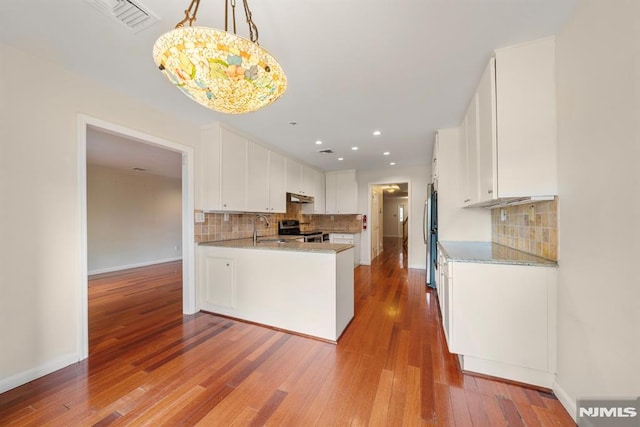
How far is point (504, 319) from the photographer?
1.65m

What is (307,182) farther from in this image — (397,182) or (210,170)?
(210,170)

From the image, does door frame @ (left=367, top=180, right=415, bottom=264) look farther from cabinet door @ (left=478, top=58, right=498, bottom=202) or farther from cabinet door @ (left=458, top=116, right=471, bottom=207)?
cabinet door @ (left=478, top=58, right=498, bottom=202)

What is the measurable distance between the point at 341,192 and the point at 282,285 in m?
3.62

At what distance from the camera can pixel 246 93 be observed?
3.73 ft

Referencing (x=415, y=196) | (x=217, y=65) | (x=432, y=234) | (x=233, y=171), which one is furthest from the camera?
(x=415, y=196)

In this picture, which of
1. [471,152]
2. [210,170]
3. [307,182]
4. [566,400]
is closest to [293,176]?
[307,182]

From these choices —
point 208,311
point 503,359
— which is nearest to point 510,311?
point 503,359

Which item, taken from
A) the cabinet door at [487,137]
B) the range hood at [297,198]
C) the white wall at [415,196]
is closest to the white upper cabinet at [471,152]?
the cabinet door at [487,137]

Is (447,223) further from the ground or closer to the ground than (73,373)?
further from the ground

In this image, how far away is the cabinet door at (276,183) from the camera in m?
3.92

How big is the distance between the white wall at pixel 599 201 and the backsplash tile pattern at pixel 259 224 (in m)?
3.51

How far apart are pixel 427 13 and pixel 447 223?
2.54 metres

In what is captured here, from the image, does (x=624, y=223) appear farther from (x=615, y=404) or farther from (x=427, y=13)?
(x=427, y=13)

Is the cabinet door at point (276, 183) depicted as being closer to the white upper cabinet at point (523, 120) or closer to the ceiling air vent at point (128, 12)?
the ceiling air vent at point (128, 12)
